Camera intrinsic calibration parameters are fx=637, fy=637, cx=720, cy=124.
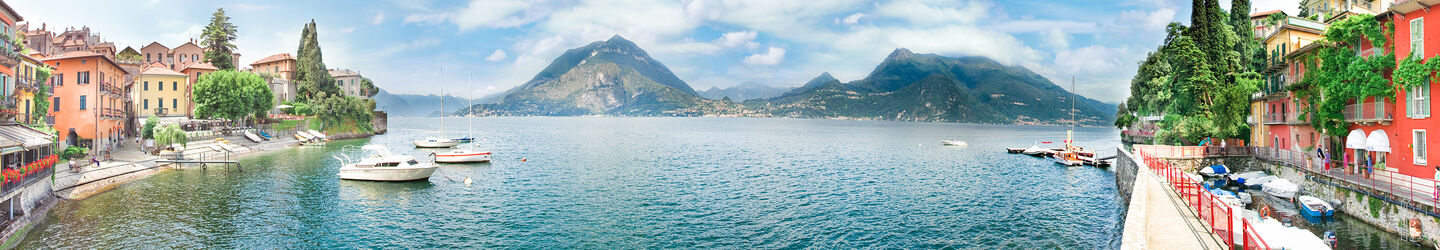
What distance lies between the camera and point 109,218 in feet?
80.8

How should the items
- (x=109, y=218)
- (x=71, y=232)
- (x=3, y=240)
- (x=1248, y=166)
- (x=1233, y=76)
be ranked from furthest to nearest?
(x=1233, y=76), (x=1248, y=166), (x=109, y=218), (x=71, y=232), (x=3, y=240)

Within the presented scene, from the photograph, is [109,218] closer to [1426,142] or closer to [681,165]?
[681,165]

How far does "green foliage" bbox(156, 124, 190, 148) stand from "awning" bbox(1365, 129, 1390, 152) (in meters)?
71.6

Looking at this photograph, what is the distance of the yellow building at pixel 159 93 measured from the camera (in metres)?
70.2

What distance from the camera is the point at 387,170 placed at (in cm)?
3831

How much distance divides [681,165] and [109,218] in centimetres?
3724

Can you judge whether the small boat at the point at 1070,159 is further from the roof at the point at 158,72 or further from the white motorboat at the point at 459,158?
the roof at the point at 158,72

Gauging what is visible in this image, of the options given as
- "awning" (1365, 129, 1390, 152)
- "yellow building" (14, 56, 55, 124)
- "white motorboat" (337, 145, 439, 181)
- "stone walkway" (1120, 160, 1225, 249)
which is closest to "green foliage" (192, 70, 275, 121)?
"yellow building" (14, 56, 55, 124)

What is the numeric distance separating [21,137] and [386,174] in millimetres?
16158

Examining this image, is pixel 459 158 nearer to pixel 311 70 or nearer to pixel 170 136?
pixel 170 136

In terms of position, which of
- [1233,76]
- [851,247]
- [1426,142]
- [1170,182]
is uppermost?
[1233,76]

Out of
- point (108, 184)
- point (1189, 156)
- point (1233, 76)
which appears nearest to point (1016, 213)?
point (1189, 156)

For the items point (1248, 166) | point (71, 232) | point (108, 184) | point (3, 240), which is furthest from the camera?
point (1248, 166)

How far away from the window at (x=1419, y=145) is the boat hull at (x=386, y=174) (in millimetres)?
45874
